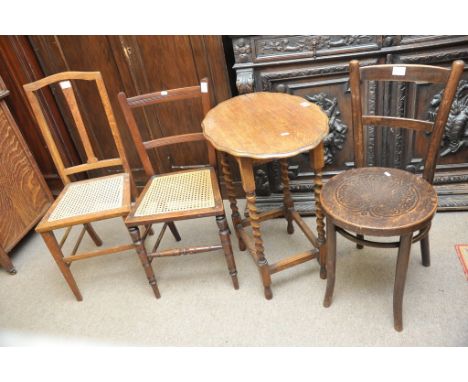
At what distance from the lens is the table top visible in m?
1.42

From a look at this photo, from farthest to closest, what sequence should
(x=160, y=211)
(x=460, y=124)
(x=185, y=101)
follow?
(x=185, y=101)
(x=460, y=124)
(x=160, y=211)

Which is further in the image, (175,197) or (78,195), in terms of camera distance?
(78,195)

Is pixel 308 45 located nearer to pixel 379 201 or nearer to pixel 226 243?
pixel 379 201

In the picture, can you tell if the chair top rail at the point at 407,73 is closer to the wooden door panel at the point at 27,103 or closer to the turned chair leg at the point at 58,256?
the turned chair leg at the point at 58,256

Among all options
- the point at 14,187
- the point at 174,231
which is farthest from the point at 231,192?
the point at 14,187

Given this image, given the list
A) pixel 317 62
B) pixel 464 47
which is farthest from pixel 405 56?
pixel 317 62

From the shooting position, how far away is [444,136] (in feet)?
6.81

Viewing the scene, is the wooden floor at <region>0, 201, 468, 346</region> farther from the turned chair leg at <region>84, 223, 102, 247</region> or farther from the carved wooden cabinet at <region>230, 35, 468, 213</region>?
the carved wooden cabinet at <region>230, 35, 468, 213</region>


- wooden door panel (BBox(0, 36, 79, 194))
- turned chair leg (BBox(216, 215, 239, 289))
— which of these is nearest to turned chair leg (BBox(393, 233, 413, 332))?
turned chair leg (BBox(216, 215, 239, 289))

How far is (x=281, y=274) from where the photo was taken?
199 cm

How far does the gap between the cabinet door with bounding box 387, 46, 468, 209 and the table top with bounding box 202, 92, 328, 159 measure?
64 centimetres

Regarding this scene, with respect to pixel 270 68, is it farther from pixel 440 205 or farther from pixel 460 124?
pixel 440 205

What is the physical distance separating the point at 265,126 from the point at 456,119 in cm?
116
